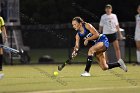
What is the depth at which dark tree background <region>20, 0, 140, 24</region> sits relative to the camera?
129 ft

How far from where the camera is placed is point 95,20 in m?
38.8

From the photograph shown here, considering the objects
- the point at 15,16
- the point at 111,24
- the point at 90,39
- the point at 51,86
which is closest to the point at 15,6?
the point at 15,16

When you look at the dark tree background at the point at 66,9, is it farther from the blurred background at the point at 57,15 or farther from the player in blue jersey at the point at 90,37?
the player in blue jersey at the point at 90,37

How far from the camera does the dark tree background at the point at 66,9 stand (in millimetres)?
39219

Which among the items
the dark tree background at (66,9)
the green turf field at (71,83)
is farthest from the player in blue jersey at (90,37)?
the dark tree background at (66,9)

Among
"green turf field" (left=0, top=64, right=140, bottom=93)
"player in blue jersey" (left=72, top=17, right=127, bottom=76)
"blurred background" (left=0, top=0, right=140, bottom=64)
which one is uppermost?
"player in blue jersey" (left=72, top=17, right=127, bottom=76)

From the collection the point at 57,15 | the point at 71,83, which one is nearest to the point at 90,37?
the point at 71,83

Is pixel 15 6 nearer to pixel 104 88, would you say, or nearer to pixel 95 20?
pixel 104 88

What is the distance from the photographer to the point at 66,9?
40594 mm

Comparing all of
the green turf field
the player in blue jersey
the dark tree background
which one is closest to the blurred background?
→ the dark tree background

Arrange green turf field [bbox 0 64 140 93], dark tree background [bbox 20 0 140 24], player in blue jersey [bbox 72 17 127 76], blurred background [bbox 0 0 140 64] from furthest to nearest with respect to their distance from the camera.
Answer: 1. dark tree background [bbox 20 0 140 24]
2. blurred background [bbox 0 0 140 64]
3. player in blue jersey [bbox 72 17 127 76]
4. green turf field [bbox 0 64 140 93]

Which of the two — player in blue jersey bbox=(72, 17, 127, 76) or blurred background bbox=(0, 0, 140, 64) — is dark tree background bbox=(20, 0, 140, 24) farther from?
player in blue jersey bbox=(72, 17, 127, 76)

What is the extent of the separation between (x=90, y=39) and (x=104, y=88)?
288cm

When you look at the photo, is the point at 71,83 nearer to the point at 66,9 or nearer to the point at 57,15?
the point at 66,9
